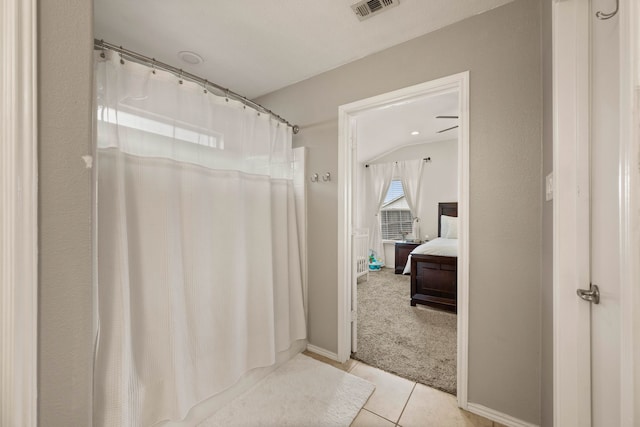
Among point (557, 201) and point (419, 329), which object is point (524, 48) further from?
point (419, 329)

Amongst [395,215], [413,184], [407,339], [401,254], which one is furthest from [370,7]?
[395,215]

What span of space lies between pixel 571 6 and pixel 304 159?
1698 mm

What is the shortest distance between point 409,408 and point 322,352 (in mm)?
789

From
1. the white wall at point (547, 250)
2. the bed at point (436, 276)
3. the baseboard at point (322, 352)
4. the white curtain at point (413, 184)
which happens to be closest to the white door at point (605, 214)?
the white wall at point (547, 250)

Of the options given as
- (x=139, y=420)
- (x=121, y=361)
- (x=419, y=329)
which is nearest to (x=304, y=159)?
(x=121, y=361)

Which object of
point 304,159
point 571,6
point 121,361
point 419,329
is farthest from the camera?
point 419,329

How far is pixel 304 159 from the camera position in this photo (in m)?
2.15

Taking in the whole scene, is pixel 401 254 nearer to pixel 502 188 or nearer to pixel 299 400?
pixel 502 188

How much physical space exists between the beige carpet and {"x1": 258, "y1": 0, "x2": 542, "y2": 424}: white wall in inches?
16.5

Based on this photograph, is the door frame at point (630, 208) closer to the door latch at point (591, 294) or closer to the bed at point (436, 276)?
the door latch at point (591, 294)

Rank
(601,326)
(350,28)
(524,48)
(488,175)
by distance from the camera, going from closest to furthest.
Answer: (601,326) < (524,48) < (488,175) < (350,28)

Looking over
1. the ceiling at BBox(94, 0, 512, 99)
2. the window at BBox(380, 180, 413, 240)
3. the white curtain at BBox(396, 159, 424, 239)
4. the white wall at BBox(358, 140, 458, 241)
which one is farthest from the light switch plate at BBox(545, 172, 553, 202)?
the window at BBox(380, 180, 413, 240)

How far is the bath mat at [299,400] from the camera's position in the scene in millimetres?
1380

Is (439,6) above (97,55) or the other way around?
above
